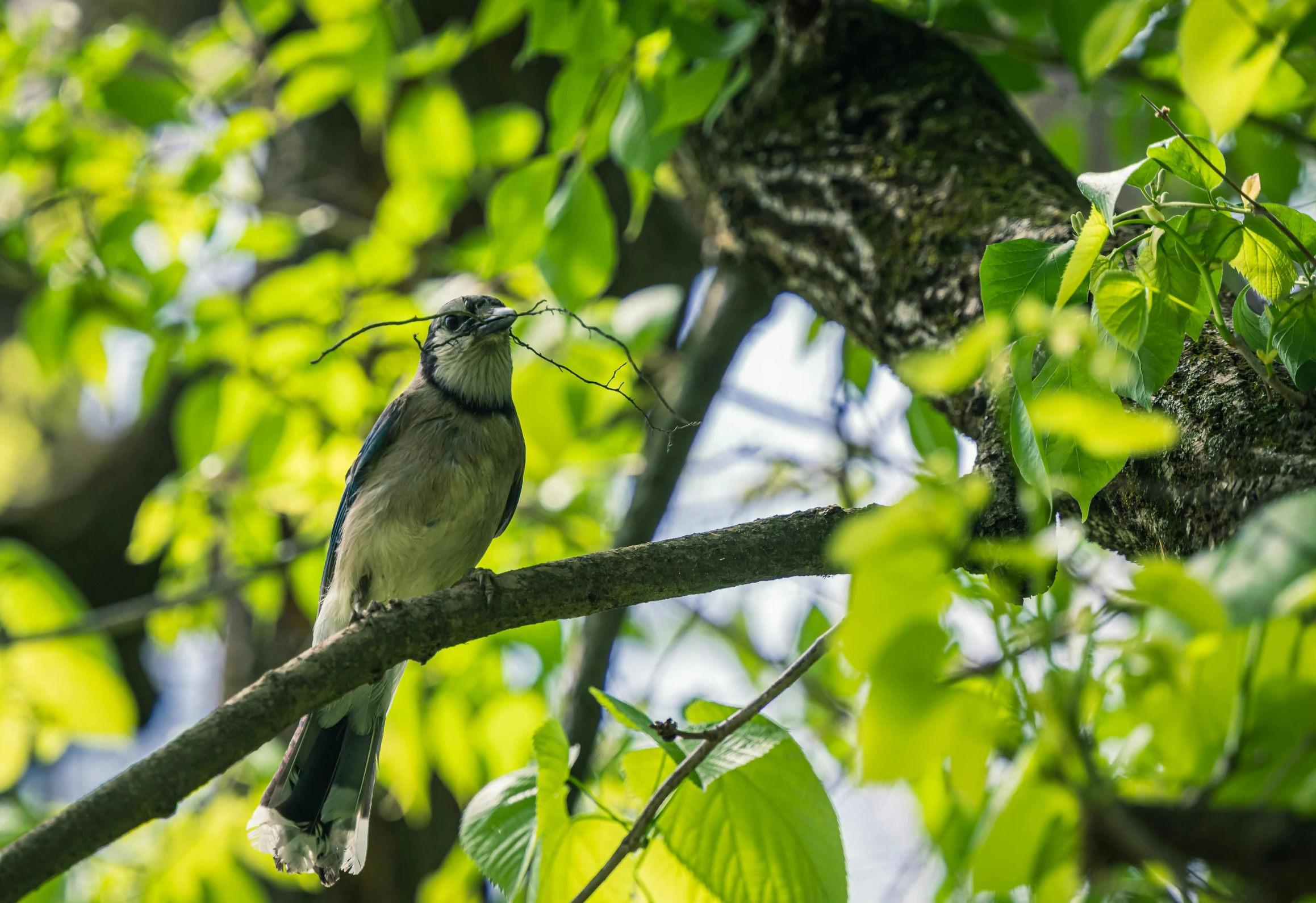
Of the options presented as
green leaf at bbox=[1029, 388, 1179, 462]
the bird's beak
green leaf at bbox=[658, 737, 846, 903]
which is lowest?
green leaf at bbox=[658, 737, 846, 903]

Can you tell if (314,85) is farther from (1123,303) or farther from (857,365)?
(1123,303)

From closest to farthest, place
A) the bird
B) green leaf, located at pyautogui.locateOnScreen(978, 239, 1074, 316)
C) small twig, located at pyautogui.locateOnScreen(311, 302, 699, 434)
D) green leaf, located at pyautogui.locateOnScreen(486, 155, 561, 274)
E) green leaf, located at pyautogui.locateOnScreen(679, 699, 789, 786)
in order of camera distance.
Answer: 1. green leaf, located at pyautogui.locateOnScreen(978, 239, 1074, 316)
2. green leaf, located at pyautogui.locateOnScreen(679, 699, 789, 786)
3. small twig, located at pyautogui.locateOnScreen(311, 302, 699, 434)
4. green leaf, located at pyautogui.locateOnScreen(486, 155, 561, 274)
5. the bird

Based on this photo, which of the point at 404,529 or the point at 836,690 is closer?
the point at 404,529

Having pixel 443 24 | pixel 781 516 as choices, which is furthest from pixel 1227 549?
pixel 443 24

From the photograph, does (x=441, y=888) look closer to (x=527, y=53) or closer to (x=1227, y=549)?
(x=527, y=53)

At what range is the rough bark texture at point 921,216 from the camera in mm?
1362

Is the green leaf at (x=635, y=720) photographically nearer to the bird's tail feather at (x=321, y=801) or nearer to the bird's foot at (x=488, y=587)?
the bird's foot at (x=488, y=587)

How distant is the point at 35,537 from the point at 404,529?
4.34 meters

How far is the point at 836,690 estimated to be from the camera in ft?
10.6

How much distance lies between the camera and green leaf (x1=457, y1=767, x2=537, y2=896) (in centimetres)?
150

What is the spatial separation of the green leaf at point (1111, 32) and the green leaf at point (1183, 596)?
1121 millimetres

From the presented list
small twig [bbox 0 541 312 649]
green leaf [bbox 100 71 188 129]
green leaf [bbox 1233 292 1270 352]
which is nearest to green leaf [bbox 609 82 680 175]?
green leaf [bbox 1233 292 1270 352]

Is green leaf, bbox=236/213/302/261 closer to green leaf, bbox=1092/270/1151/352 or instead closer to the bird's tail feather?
the bird's tail feather

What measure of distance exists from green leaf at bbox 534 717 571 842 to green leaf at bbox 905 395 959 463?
1.27 meters
